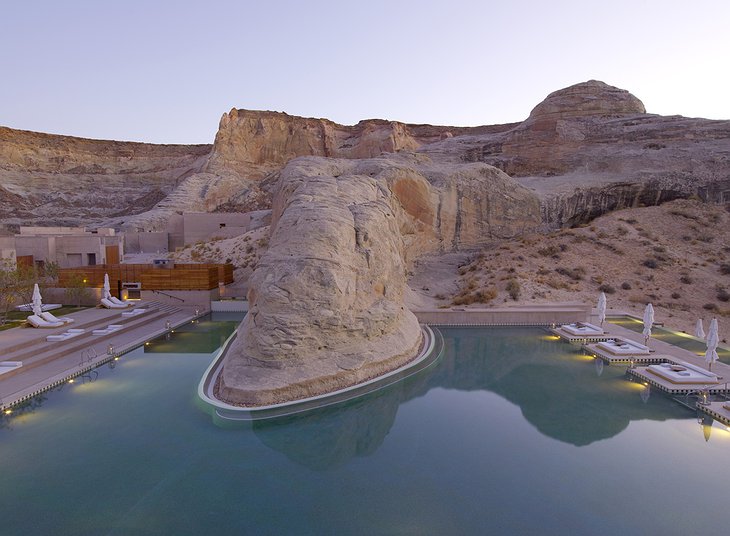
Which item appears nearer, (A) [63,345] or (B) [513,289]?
(A) [63,345]

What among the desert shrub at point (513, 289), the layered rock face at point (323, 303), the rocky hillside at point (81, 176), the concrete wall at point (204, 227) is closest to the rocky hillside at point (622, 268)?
the desert shrub at point (513, 289)

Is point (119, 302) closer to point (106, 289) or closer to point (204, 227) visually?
point (106, 289)

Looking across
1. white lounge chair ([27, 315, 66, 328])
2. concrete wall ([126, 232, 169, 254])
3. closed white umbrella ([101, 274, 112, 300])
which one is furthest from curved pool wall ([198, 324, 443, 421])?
concrete wall ([126, 232, 169, 254])

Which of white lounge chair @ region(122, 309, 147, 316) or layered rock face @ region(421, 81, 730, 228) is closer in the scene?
white lounge chair @ region(122, 309, 147, 316)

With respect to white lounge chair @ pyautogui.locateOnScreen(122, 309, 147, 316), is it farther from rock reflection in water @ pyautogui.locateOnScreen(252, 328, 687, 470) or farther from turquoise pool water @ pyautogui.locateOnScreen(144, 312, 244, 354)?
rock reflection in water @ pyautogui.locateOnScreen(252, 328, 687, 470)

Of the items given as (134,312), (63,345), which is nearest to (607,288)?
(134,312)

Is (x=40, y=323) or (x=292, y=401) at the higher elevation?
(x=40, y=323)
